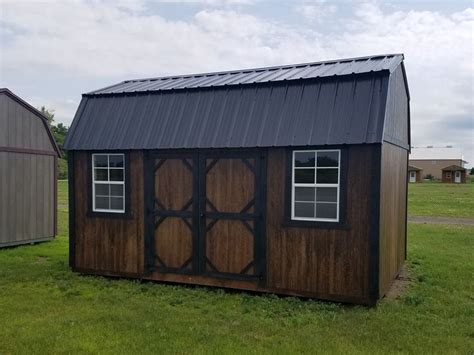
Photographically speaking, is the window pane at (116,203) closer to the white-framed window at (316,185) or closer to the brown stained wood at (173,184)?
the brown stained wood at (173,184)

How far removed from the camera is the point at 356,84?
21.1ft

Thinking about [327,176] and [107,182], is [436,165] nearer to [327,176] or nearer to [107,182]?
[327,176]

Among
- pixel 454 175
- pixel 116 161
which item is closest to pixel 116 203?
pixel 116 161

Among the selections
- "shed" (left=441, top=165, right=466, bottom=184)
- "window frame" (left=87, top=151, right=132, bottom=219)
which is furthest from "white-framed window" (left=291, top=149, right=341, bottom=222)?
"shed" (left=441, top=165, right=466, bottom=184)

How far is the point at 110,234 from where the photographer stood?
316 inches

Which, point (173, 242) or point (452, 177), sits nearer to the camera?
point (173, 242)

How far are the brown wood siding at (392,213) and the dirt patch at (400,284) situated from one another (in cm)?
13

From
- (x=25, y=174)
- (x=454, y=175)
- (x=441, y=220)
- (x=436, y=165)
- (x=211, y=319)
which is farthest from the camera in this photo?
(x=436, y=165)

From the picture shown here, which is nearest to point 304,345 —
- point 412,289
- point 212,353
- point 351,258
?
point 212,353

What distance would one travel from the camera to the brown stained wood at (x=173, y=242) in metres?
7.42

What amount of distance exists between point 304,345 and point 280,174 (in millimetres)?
2761

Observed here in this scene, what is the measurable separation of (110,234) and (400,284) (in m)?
5.40

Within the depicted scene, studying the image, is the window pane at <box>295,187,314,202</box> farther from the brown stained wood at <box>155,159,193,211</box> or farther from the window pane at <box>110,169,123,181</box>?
the window pane at <box>110,169,123,181</box>

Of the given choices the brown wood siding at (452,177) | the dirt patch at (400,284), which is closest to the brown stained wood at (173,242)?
the dirt patch at (400,284)
